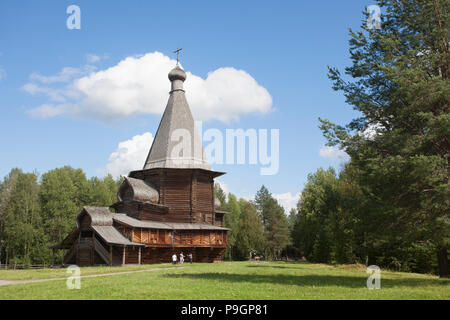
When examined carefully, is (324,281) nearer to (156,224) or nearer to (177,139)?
(156,224)

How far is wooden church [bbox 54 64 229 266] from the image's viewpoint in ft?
97.8

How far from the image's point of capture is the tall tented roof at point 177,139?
36875 millimetres

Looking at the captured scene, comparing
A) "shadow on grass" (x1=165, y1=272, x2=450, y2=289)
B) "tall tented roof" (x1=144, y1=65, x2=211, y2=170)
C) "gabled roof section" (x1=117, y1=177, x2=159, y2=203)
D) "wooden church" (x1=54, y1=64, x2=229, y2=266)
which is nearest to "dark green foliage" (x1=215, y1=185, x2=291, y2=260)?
"wooden church" (x1=54, y1=64, x2=229, y2=266)

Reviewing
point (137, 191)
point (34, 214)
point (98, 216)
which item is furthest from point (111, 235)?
point (34, 214)

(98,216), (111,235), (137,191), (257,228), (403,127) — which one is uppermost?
(403,127)

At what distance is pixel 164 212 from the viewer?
34969 millimetres

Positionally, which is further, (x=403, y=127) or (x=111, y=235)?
(x=111, y=235)

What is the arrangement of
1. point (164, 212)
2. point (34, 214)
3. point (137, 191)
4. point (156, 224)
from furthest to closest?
point (34, 214), point (164, 212), point (137, 191), point (156, 224)

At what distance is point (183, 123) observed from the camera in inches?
1535

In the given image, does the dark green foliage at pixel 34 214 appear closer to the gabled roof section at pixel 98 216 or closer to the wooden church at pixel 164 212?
the wooden church at pixel 164 212

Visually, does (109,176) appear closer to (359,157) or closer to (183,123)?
(183,123)

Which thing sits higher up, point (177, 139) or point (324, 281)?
point (177, 139)

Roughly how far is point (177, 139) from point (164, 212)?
783 cm
